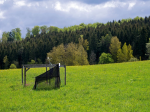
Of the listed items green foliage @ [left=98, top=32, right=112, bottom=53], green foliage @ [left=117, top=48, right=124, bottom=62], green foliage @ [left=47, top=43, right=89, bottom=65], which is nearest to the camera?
green foliage @ [left=47, top=43, right=89, bottom=65]

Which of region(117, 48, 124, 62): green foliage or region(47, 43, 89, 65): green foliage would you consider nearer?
region(47, 43, 89, 65): green foliage

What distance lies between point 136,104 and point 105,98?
2.74 m

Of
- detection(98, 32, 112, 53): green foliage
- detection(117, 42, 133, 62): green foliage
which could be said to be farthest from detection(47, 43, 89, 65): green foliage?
detection(98, 32, 112, 53): green foliage

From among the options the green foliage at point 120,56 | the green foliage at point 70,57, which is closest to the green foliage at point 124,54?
the green foliage at point 120,56

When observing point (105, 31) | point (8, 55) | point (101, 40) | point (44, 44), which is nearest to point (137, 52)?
point (101, 40)

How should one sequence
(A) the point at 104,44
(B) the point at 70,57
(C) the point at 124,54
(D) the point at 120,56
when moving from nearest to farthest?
(B) the point at 70,57, (D) the point at 120,56, (C) the point at 124,54, (A) the point at 104,44

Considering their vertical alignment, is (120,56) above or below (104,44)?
below

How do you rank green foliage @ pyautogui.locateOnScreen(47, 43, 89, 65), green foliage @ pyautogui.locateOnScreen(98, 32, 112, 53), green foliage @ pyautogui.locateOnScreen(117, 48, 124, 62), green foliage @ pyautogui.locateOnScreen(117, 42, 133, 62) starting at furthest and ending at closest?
green foliage @ pyautogui.locateOnScreen(98, 32, 112, 53) < green foliage @ pyautogui.locateOnScreen(117, 48, 124, 62) < green foliage @ pyautogui.locateOnScreen(117, 42, 133, 62) < green foliage @ pyautogui.locateOnScreen(47, 43, 89, 65)

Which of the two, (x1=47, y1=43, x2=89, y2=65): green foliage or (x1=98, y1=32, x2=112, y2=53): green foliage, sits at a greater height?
(x1=98, y1=32, x2=112, y2=53): green foliage

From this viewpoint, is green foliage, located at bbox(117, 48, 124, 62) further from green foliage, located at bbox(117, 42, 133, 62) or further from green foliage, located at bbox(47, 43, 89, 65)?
green foliage, located at bbox(47, 43, 89, 65)

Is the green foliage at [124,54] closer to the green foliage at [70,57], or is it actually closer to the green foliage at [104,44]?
the green foliage at [70,57]

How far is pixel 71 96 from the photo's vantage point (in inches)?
624

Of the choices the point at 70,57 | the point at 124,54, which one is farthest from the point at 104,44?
the point at 70,57

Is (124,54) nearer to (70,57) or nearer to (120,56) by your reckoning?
(120,56)
